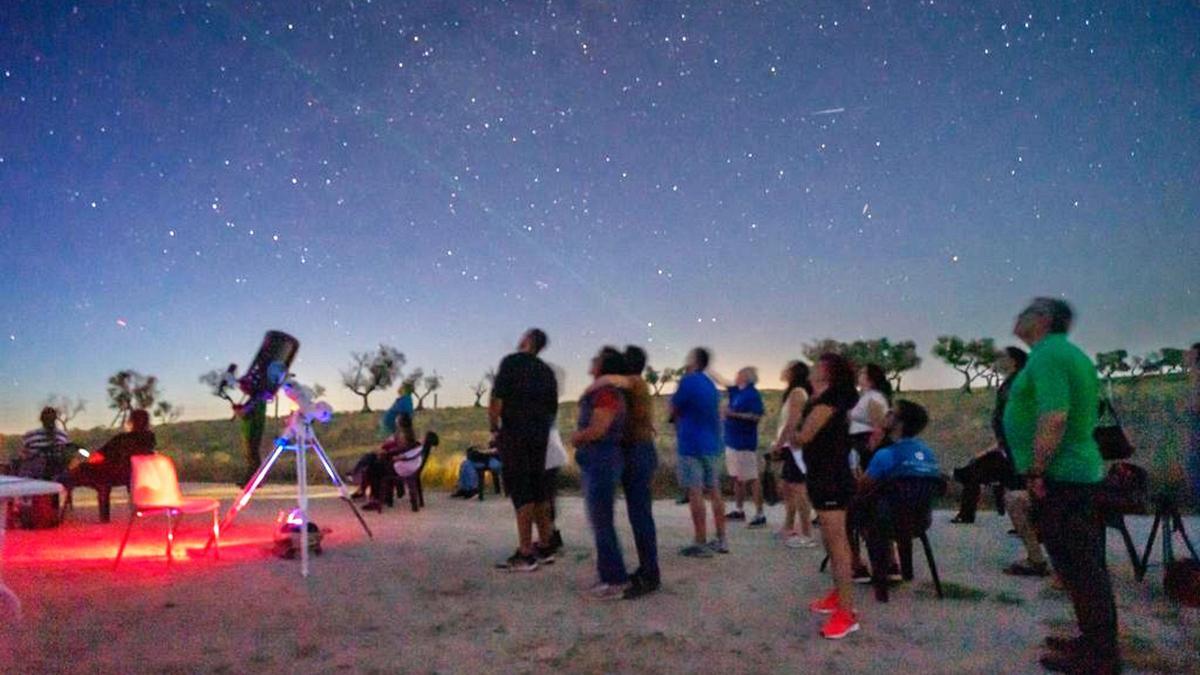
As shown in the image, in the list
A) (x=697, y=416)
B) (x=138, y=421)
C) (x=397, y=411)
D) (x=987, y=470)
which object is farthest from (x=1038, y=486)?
(x=138, y=421)

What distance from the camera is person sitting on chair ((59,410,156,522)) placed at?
33.7 ft

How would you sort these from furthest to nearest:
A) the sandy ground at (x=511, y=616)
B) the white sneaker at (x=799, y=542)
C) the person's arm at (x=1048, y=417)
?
1. the white sneaker at (x=799, y=542)
2. the sandy ground at (x=511, y=616)
3. the person's arm at (x=1048, y=417)

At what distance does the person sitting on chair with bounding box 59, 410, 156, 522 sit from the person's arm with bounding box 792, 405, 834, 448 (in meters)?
8.17

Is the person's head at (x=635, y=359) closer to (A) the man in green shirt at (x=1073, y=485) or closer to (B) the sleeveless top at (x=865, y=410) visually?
(B) the sleeveless top at (x=865, y=410)

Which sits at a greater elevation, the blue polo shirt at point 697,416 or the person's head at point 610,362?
the person's head at point 610,362

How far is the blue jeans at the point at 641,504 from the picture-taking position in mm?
6184

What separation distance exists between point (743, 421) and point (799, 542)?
1.55 metres

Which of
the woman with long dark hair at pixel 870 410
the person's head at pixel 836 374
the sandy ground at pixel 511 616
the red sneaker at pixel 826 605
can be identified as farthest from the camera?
the woman with long dark hair at pixel 870 410

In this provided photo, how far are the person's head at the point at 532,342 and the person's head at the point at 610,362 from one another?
94 centimetres

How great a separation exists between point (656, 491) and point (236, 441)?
3183 centimetres

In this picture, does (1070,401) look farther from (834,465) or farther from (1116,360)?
(1116,360)

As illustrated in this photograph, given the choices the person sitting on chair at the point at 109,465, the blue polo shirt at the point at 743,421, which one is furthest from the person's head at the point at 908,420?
the person sitting on chair at the point at 109,465

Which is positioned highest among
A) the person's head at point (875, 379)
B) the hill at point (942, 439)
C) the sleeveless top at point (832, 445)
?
the person's head at point (875, 379)

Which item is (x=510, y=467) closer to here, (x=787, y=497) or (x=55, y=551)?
(x=787, y=497)
